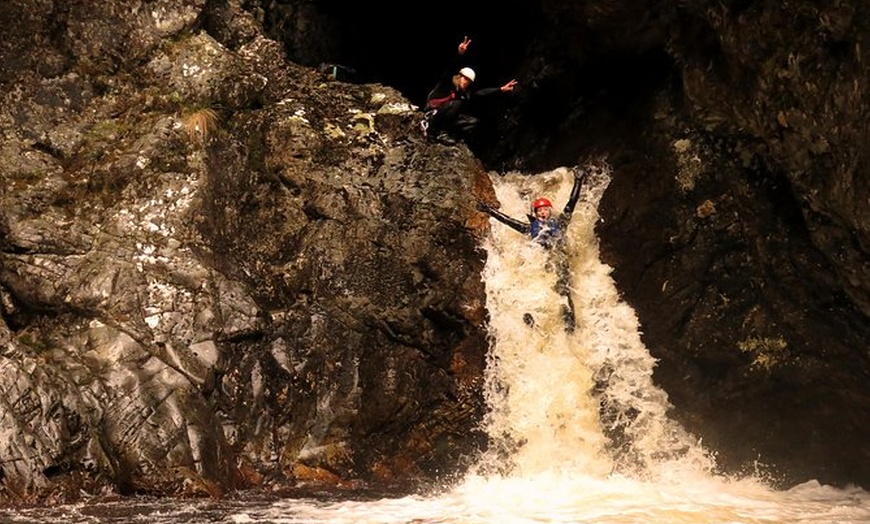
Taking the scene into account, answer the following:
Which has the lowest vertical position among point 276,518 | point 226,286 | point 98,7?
point 276,518

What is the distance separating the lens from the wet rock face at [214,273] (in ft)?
33.4

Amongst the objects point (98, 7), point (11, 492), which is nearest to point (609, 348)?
point (11, 492)

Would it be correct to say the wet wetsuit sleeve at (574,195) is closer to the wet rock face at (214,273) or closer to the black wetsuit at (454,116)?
the wet rock face at (214,273)

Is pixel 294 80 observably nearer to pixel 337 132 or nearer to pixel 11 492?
pixel 337 132

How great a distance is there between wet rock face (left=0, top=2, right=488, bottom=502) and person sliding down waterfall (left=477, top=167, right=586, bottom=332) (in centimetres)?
66

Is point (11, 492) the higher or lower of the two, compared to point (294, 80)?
lower

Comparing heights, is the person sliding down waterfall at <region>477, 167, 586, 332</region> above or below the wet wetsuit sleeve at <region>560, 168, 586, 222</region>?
below

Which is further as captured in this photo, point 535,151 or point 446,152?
point 535,151

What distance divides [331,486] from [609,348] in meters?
4.66

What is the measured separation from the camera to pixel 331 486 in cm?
1077

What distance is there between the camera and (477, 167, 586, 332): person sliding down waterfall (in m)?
12.5

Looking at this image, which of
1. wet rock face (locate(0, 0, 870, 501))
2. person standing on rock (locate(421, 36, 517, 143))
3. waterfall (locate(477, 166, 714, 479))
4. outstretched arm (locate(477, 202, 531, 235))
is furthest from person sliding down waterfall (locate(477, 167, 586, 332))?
person standing on rock (locate(421, 36, 517, 143))

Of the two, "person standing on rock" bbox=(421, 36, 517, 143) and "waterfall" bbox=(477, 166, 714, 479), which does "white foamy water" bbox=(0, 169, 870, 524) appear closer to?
"waterfall" bbox=(477, 166, 714, 479)

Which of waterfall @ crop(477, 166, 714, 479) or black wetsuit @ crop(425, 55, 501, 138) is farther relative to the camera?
black wetsuit @ crop(425, 55, 501, 138)
